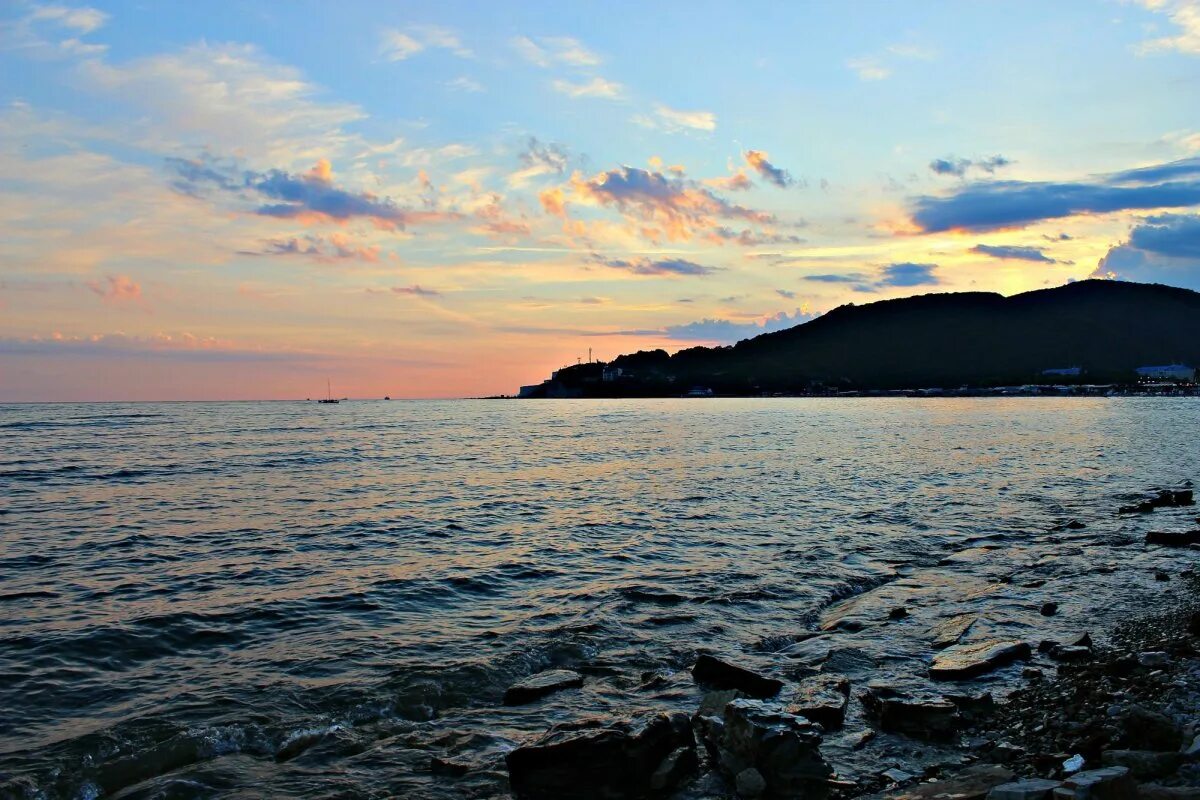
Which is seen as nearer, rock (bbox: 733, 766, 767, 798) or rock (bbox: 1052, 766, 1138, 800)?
rock (bbox: 1052, 766, 1138, 800)

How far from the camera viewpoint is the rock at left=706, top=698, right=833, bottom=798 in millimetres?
9242

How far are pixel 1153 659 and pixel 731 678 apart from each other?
7.34m

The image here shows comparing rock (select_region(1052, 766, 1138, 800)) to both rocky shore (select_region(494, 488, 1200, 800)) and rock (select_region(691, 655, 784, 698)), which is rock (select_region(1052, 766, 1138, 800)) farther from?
rock (select_region(691, 655, 784, 698))

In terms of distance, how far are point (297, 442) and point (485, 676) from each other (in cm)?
7687

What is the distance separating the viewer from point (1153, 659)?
42.1 feet

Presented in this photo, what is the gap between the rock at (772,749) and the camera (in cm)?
→ 924

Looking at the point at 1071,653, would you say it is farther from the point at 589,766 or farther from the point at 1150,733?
the point at 589,766

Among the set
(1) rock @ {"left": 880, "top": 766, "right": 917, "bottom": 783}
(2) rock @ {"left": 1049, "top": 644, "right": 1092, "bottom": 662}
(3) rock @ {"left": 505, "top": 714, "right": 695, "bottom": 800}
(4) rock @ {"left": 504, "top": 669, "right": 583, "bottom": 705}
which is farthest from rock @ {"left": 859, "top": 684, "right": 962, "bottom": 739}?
(4) rock @ {"left": 504, "top": 669, "right": 583, "bottom": 705}

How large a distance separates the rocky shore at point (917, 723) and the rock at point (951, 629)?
0.06m

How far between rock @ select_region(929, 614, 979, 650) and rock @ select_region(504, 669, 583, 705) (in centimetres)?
758

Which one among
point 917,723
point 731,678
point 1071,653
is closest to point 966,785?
point 917,723

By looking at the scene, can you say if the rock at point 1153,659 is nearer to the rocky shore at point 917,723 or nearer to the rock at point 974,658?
the rocky shore at point 917,723

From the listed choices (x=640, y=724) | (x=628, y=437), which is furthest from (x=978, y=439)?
(x=640, y=724)

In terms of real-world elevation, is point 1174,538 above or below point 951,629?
above
